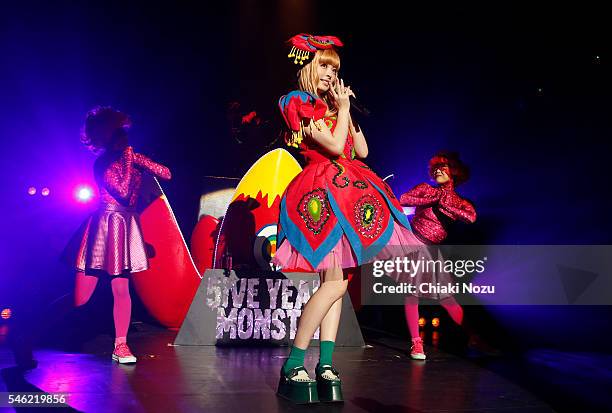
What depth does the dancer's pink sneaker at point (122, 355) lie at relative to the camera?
3.12 meters

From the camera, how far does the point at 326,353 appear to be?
2465 mm

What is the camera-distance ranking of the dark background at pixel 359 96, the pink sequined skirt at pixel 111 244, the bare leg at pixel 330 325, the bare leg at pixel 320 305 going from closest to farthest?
the bare leg at pixel 320 305 < the bare leg at pixel 330 325 < the pink sequined skirt at pixel 111 244 < the dark background at pixel 359 96

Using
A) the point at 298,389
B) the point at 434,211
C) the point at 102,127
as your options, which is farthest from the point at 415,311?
the point at 102,127

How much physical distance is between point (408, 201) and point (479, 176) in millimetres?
2270

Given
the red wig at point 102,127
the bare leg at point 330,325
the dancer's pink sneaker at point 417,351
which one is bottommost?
the dancer's pink sneaker at point 417,351

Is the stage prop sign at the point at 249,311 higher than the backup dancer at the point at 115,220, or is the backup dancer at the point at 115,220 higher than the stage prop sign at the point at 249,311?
the backup dancer at the point at 115,220

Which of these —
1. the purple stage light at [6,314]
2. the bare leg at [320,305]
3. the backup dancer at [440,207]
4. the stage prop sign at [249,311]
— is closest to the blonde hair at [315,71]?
the bare leg at [320,305]

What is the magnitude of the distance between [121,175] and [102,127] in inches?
11.3

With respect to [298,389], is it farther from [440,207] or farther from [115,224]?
[440,207]

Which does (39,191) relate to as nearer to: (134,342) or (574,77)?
(134,342)

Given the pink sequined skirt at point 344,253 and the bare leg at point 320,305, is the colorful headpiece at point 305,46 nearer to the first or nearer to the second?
the pink sequined skirt at point 344,253

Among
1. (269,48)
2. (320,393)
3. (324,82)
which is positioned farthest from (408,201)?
(269,48)

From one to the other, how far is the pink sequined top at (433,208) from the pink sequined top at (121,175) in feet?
4.96

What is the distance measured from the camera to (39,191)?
15.3 ft
